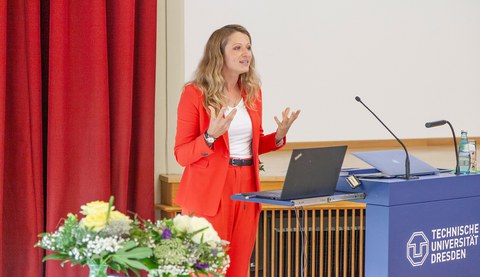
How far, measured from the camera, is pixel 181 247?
184 centimetres

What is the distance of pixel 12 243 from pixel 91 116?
76cm

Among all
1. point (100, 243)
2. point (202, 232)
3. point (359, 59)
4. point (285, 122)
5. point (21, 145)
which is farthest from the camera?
point (359, 59)

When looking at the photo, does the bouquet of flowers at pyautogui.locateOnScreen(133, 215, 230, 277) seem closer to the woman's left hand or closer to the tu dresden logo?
the tu dresden logo

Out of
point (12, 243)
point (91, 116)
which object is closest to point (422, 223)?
point (91, 116)

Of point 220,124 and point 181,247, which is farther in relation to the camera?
point 220,124

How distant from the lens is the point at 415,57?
513 centimetres

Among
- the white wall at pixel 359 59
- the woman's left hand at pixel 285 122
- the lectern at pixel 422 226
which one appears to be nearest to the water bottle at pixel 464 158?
the lectern at pixel 422 226

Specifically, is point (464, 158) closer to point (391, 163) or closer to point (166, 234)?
point (391, 163)

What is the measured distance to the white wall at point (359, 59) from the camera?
4.75 meters

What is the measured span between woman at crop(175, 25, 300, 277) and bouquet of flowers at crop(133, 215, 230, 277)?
1298 mm

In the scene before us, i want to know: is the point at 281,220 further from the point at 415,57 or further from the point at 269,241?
the point at 415,57

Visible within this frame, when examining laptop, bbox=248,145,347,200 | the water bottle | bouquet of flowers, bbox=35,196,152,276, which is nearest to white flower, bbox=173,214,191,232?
bouquet of flowers, bbox=35,196,152,276

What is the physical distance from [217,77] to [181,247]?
161cm

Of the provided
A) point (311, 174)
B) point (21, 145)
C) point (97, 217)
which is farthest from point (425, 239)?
point (21, 145)
